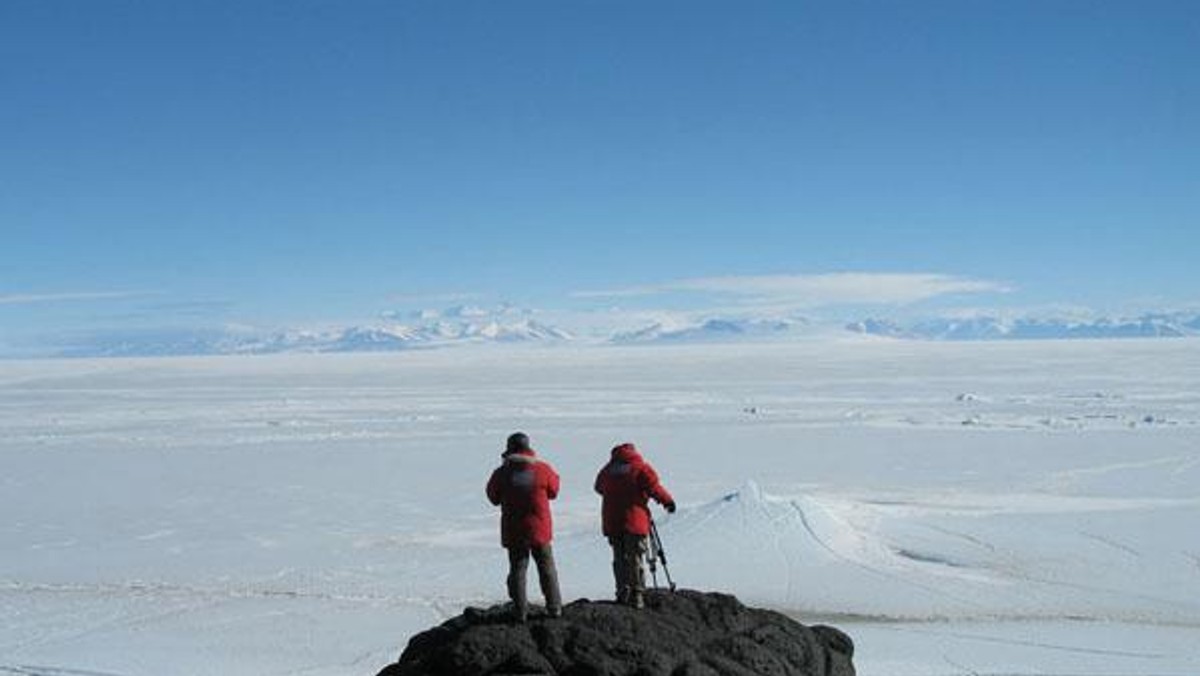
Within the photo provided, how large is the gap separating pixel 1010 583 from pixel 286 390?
49.4 metres

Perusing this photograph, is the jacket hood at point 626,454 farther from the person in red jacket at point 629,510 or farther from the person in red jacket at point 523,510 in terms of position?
the person in red jacket at point 523,510

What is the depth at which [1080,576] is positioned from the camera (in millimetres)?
12828

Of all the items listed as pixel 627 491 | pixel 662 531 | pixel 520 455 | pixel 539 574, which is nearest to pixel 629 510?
pixel 627 491

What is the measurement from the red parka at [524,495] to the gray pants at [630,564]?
62 centimetres

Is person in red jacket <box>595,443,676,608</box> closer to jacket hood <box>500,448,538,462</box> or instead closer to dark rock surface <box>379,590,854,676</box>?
dark rock surface <box>379,590,854,676</box>

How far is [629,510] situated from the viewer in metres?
7.04

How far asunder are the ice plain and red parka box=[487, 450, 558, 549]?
12.5 ft

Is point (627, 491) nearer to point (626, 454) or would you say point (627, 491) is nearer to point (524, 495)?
point (626, 454)

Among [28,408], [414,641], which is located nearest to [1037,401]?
[414,641]

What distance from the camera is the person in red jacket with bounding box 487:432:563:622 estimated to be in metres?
6.56

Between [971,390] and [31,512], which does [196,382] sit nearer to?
[971,390]

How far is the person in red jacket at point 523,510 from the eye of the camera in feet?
21.5

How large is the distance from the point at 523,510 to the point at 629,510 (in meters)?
0.76

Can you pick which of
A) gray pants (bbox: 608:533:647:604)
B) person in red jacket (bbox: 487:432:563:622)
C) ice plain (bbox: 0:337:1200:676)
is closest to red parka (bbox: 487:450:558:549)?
person in red jacket (bbox: 487:432:563:622)
